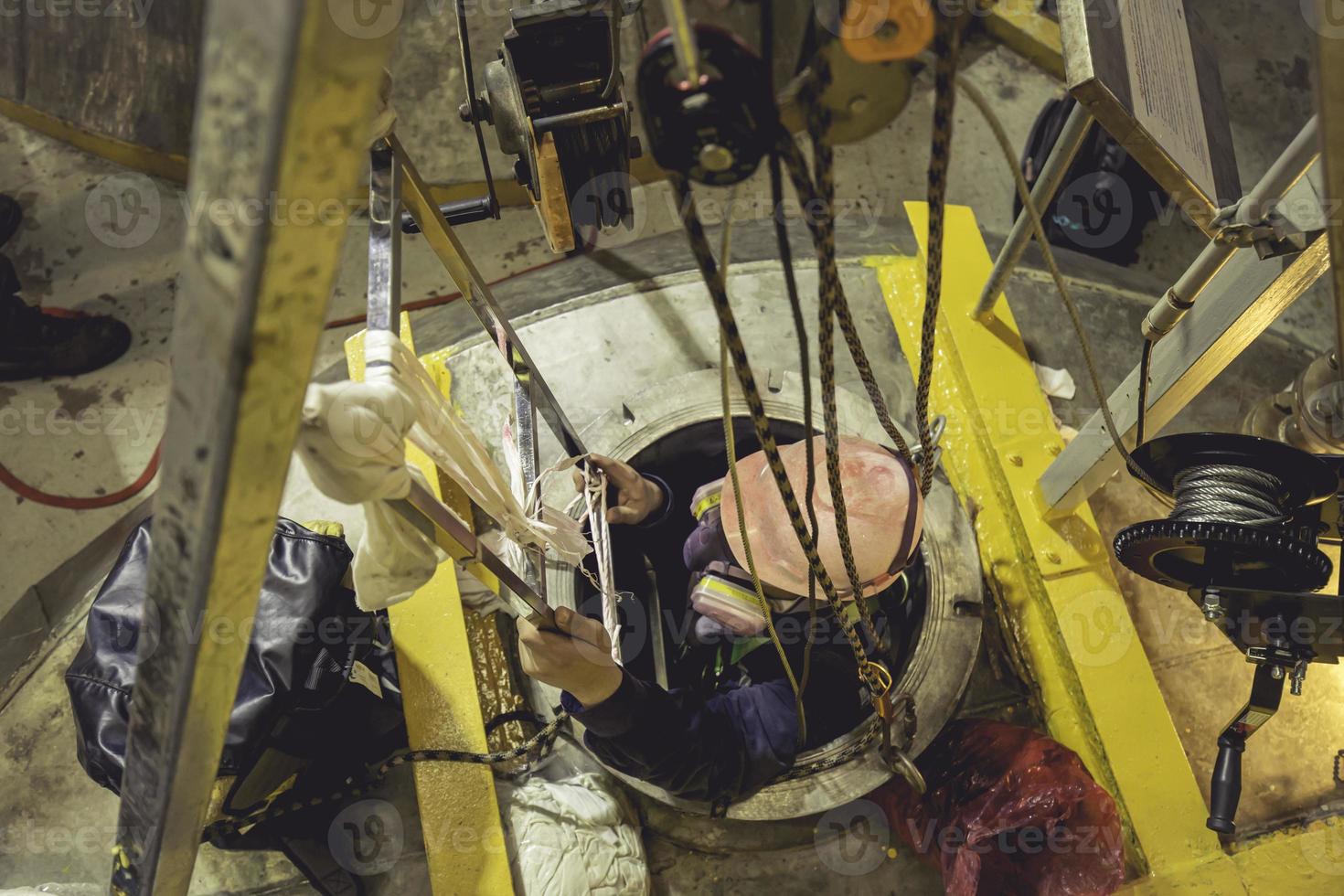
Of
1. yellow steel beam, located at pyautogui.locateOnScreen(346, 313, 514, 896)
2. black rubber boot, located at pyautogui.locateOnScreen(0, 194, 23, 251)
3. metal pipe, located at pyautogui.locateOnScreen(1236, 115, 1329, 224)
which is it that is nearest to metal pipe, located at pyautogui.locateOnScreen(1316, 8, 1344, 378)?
metal pipe, located at pyautogui.locateOnScreen(1236, 115, 1329, 224)

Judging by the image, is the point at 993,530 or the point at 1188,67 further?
the point at 993,530

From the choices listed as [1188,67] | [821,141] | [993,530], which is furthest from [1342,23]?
[993,530]

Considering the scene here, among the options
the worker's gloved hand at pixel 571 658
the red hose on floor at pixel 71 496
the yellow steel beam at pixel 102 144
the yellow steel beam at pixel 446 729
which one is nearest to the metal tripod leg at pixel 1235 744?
the worker's gloved hand at pixel 571 658

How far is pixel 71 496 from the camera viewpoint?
13.0ft

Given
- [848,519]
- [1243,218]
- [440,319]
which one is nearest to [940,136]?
[848,519]

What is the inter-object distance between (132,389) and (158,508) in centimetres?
378

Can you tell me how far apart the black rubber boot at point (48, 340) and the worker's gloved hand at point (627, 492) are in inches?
113

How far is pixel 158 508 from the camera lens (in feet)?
3.24

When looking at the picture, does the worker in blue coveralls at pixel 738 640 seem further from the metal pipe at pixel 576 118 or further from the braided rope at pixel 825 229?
the metal pipe at pixel 576 118

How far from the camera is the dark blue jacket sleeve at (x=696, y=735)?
203 cm

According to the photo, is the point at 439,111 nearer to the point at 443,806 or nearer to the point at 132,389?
the point at 132,389

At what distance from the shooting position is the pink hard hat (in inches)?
78.4

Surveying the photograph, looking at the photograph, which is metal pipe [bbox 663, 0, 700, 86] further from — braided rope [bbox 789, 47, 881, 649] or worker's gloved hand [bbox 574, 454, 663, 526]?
worker's gloved hand [bbox 574, 454, 663, 526]

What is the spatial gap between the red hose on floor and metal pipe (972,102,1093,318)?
3692 mm
